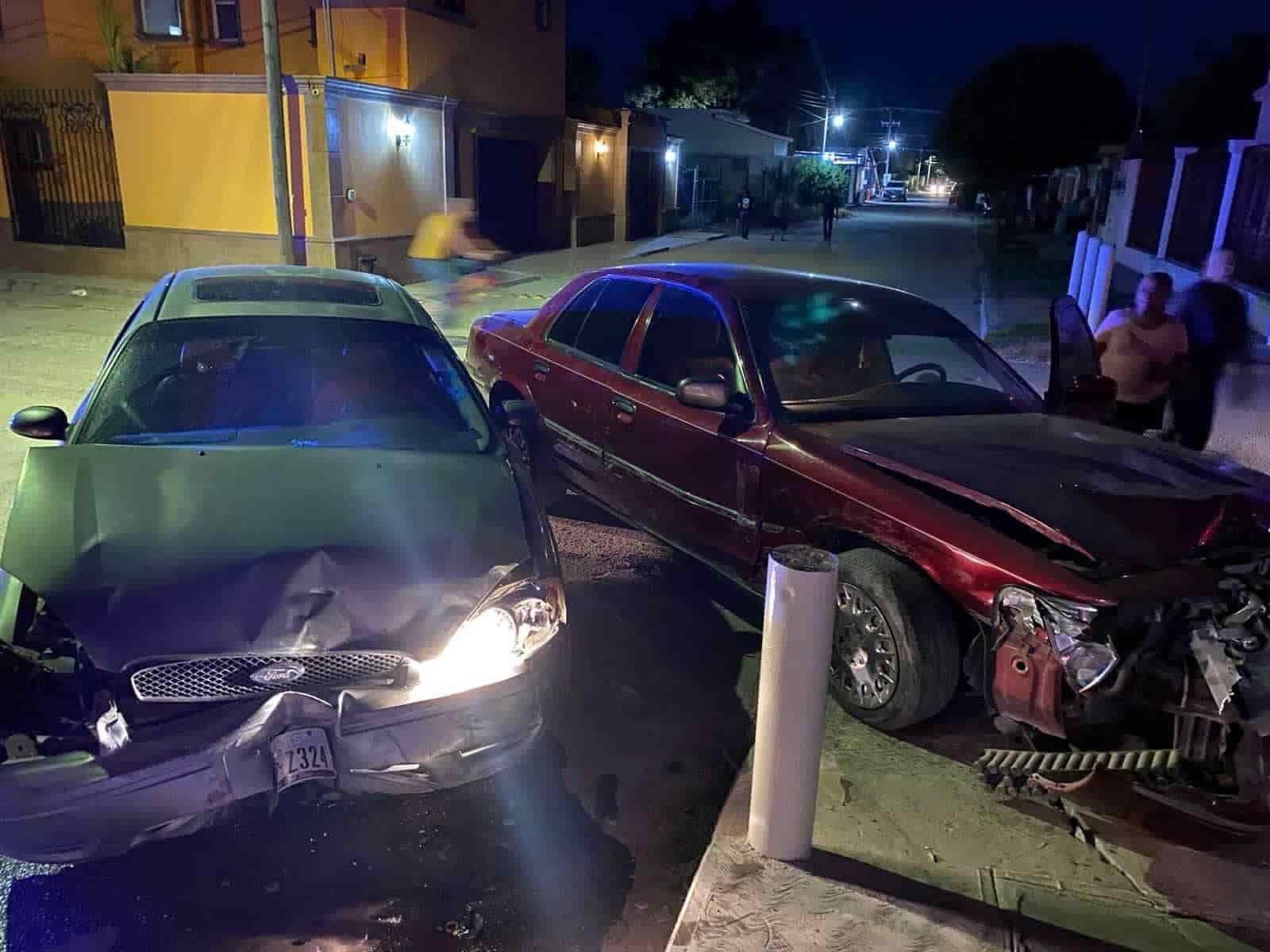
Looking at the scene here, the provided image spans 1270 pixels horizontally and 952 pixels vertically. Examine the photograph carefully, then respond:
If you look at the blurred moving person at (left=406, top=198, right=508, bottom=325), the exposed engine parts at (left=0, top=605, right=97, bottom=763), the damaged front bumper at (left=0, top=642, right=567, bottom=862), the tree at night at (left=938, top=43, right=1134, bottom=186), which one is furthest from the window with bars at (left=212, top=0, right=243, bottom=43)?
the tree at night at (left=938, top=43, right=1134, bottom=186)

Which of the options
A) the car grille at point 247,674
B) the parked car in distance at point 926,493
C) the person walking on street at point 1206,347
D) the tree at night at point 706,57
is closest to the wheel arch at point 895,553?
the parked car in distance at point 926,493

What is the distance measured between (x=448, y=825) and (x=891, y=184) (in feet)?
371

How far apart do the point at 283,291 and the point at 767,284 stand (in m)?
2.27

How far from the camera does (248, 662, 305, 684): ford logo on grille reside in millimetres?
2619

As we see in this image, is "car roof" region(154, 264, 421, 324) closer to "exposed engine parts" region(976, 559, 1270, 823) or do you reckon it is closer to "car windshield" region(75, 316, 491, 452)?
"car windshield" region(75, 316, 491, 452)

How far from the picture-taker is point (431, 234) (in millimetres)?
17656

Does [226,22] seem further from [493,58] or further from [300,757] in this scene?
[300,757]

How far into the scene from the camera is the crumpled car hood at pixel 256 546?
2.64 meters

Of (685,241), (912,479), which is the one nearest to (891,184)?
(685,241)

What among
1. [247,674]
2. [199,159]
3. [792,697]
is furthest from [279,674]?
[199,159]

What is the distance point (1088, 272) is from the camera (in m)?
11.6

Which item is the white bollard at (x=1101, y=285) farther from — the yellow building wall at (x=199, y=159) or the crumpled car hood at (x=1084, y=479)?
the yellow building wall at (x=199, y=159)

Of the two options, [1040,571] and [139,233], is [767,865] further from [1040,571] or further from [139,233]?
[139,233]

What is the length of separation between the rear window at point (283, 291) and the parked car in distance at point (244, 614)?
485 mm
